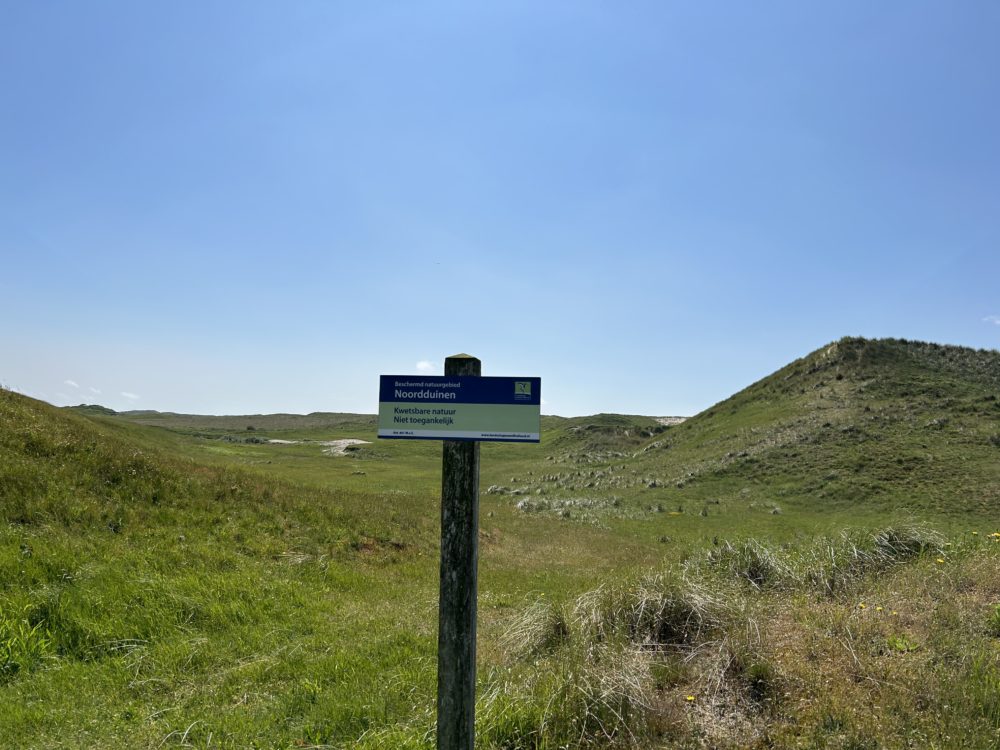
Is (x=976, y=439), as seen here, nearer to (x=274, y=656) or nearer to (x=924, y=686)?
(x=924, y=686)

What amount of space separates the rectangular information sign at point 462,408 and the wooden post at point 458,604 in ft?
0.47

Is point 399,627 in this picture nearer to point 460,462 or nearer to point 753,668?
point 753,668

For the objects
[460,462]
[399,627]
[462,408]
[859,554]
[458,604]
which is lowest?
[399,627]

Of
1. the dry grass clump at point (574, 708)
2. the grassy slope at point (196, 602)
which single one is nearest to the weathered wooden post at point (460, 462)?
the dry grass clump at point (574, 708)

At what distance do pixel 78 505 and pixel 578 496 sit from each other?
3043cm

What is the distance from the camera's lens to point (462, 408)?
3.96 meters

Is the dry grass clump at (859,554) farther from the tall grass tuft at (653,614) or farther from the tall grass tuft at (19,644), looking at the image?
the tall grass tuft at (19,644)

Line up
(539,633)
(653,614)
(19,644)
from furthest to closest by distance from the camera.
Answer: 1. (539,633)
2. (19,644)
3. (653,614)

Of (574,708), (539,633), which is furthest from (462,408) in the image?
(539,633)

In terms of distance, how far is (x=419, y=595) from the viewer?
11.1 metres

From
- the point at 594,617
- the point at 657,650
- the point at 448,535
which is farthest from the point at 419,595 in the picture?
the point at 448,535

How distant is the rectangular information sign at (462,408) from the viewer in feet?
12.8

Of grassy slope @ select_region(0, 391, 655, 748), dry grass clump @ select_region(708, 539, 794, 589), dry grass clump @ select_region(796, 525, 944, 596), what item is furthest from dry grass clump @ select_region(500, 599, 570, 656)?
dry grass clump @ select_region(796, 525, 944, 596)

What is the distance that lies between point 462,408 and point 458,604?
1372mm
